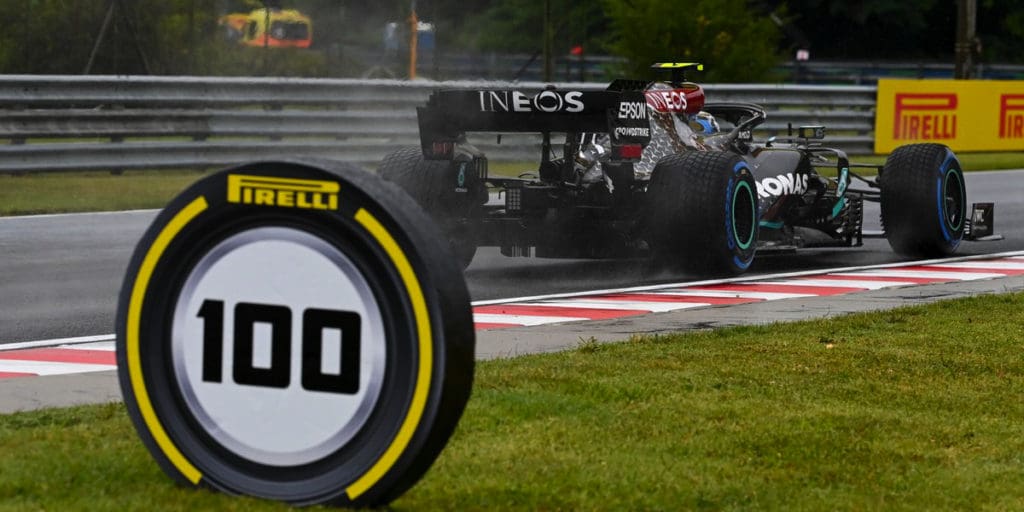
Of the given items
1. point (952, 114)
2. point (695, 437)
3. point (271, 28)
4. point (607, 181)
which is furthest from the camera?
point (271, 28)

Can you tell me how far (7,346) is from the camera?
9156 millimetres

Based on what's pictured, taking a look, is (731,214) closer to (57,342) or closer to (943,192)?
(943,192)

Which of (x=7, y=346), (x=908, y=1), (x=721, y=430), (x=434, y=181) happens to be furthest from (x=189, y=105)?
(x=908, y=1)

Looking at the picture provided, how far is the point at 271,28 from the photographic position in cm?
3198

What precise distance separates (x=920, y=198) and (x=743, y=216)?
203cm

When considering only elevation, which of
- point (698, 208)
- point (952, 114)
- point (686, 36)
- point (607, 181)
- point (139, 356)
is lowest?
point (139, 356)

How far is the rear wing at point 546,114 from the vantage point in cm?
1144

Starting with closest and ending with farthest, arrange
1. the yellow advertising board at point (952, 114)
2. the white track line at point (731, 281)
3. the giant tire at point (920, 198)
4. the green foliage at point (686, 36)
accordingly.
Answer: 1. the white track line at point (731, 281)
2. the giant tire at point (920, 198)
3. the yellow advertising board at point (952, 114)
4. the green foliage at point (686, 36)

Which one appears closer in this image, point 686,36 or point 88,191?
point 88,191

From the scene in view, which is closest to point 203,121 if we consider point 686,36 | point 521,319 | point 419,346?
point 521,319

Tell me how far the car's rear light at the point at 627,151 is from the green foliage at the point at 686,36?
22.9 metres

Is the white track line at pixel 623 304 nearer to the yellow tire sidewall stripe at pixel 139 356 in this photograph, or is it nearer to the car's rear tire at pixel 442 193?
the car's rear tire at pixel 442 193

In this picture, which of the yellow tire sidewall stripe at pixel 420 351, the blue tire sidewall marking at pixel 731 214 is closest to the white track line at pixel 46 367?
the yellow tire sidewall stripe at pixel 420 351

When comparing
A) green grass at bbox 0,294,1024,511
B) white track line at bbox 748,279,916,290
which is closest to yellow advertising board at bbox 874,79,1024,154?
white track line at bbox 748,279,916,290
